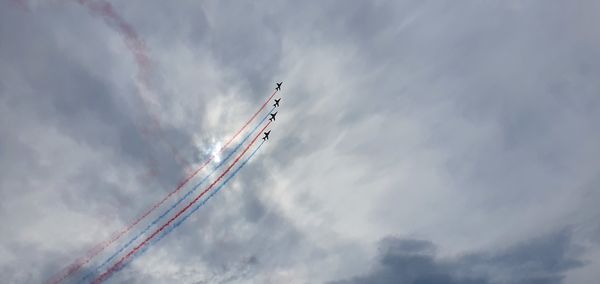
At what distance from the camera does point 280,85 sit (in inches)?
587

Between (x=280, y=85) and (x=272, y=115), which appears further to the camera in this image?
(x=280, y=85)

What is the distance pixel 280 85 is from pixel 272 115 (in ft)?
131

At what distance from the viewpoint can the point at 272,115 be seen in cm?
757

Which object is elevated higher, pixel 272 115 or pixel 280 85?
pixel 280 85
